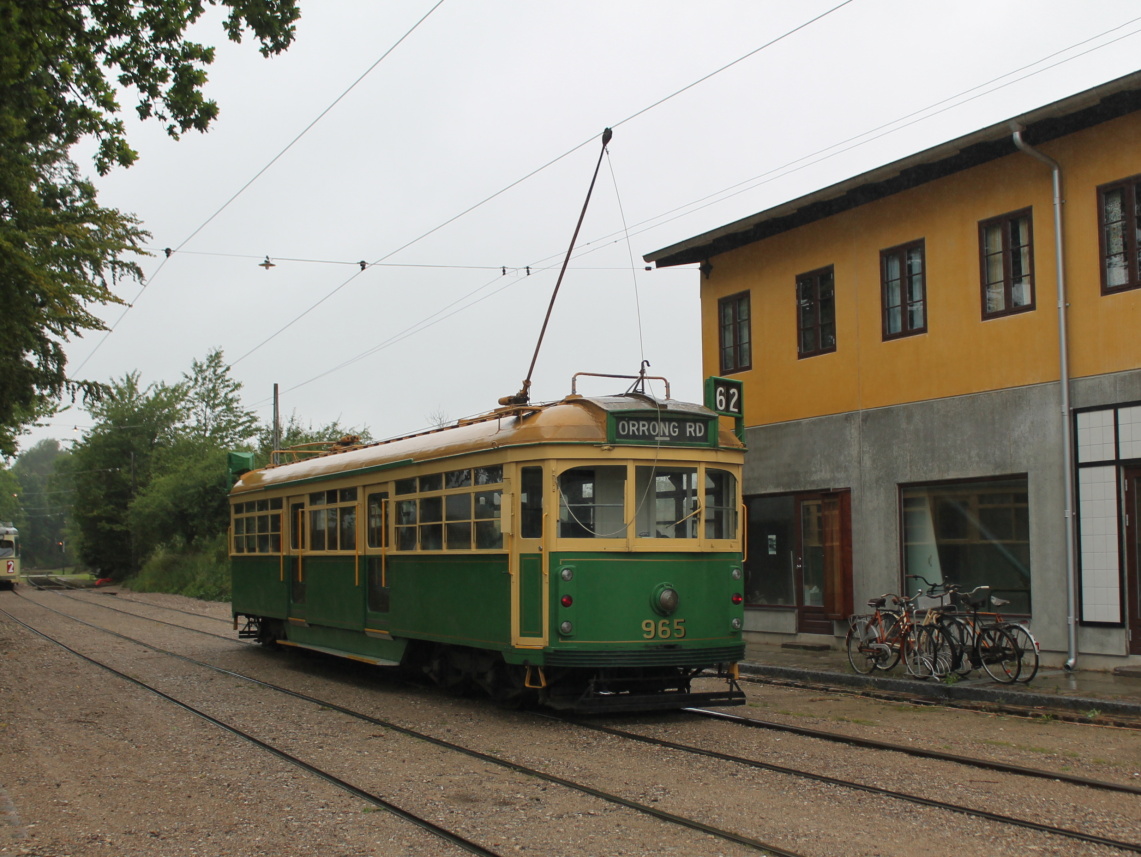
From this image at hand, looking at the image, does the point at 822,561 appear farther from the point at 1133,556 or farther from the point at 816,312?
the point at 1133,556

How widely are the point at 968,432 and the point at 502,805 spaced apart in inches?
383

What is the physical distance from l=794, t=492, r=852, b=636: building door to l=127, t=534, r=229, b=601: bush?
25.1 m

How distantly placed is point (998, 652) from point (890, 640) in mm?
1419

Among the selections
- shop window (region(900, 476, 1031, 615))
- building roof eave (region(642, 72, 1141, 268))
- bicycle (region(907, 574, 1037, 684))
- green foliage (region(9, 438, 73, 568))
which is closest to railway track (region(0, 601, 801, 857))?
bicycle (region(907, 574, 1037, 684))

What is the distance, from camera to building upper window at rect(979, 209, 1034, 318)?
14.1m

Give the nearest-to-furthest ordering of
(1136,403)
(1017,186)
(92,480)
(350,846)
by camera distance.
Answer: (350,846) → (1136,403) → (1017,186) → (92,480)

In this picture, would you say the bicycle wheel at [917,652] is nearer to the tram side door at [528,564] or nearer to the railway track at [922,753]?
the railway track at [922,753]

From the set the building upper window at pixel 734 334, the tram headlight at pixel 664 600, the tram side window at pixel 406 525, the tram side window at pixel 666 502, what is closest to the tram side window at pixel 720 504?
the tram side window at pixel 666 502

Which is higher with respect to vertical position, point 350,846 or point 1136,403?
point 1136,403

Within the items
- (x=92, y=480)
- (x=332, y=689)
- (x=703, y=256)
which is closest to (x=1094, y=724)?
(x=332, y=689)

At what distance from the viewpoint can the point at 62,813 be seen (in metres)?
7.00

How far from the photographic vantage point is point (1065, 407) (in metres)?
13.4

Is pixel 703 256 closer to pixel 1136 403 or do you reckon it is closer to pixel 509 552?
pixel 1136 403

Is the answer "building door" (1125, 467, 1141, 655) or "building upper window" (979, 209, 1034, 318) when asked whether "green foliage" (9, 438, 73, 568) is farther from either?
"building door" (1125, 467, 1141, 655)
